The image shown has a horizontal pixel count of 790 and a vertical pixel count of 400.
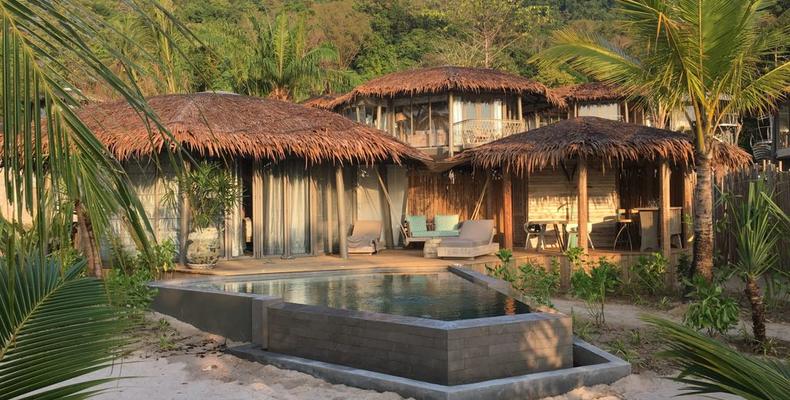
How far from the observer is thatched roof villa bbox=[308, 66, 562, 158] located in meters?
17.6

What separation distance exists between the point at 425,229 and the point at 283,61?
11.2 meters

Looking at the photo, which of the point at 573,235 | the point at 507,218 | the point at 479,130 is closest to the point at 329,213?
the point at 507,218

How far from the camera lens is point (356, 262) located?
11.2 meters

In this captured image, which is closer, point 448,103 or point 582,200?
point 582,200

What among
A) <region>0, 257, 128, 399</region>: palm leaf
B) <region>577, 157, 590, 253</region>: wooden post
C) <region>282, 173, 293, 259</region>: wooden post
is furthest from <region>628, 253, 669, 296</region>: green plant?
<region>0, 257, 128, 399</region>: palm leaf

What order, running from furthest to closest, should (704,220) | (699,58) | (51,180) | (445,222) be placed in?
(445,222), (704,220), (699,58), (51,180)

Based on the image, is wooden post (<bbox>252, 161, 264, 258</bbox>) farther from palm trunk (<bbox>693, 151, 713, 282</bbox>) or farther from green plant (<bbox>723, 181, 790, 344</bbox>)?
green plant (<bbox>723, 181, 790, 344</bbox>)

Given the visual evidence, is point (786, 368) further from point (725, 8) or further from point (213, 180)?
point (213, 180)

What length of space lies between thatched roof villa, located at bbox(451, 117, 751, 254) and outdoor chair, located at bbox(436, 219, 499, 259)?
86 centimetres

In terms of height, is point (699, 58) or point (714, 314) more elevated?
point (699, 58)

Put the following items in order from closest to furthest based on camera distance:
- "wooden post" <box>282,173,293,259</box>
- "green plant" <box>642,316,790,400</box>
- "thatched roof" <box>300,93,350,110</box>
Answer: "green plant" <box>642,316,790,400</box> → "wooden post" <box>282,173,293,259</box> → "thatched roof" <box>300,93,350,110</box>

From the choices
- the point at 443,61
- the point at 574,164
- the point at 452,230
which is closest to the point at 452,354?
the point at 452,230

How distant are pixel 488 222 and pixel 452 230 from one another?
4.86 ft

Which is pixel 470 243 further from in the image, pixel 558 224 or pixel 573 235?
pixel 558 224
